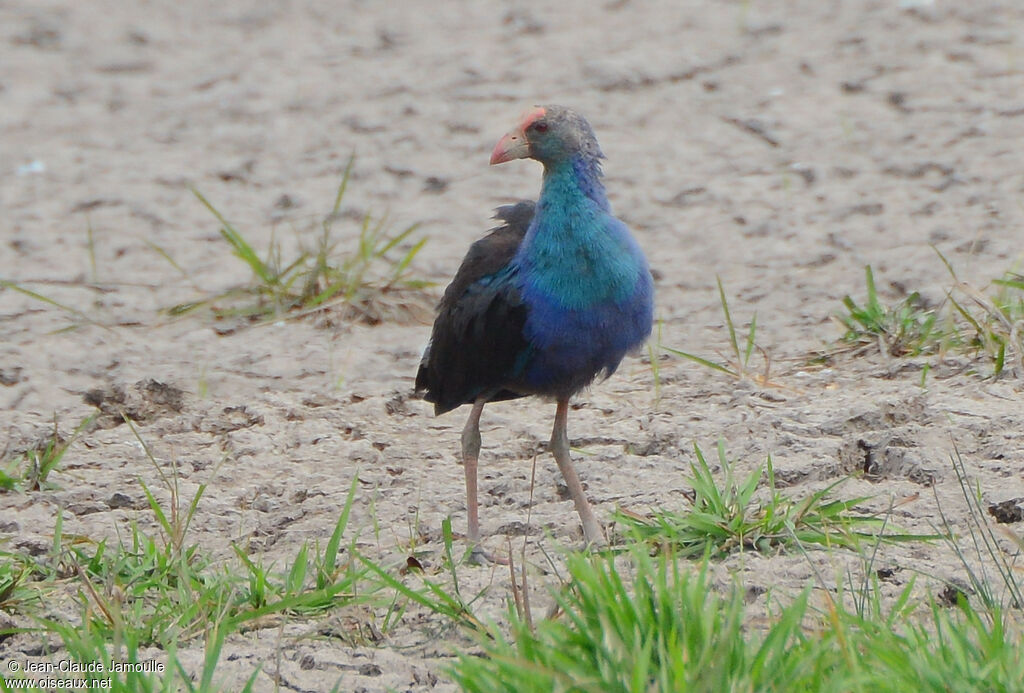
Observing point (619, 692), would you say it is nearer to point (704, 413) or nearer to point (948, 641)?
point (948, 641)

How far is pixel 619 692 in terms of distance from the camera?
2.51 m

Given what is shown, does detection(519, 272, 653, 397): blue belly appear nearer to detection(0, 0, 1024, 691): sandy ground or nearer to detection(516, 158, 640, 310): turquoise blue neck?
detection(516, 158, 640, 310): turquoise blue neck

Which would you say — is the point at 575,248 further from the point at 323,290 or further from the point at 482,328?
the point at 323,290

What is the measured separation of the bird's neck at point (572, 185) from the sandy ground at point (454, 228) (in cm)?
83

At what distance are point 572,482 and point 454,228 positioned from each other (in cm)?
242

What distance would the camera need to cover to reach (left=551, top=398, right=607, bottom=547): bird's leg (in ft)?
11.7

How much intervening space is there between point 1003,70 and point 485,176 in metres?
2.48

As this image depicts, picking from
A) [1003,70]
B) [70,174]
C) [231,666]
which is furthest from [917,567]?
[70,174]

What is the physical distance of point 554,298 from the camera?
360cm

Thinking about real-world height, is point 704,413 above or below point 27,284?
below

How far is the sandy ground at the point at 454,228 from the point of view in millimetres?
3863

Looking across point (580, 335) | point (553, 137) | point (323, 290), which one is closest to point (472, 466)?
point (580, 335)

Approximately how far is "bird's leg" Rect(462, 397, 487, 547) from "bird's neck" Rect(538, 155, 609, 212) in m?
0.63

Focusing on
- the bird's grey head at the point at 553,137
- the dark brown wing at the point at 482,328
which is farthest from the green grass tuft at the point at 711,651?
the bird's grey head at the point at 553,137
